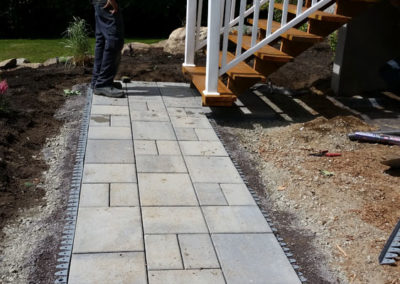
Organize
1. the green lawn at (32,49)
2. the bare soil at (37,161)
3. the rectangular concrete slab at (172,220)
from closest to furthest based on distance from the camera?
the bare soil at (37,161) → the rectangular concrete slab at (172,220) → the green lawn at (32,49)

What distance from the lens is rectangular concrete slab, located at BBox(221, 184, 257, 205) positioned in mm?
3922

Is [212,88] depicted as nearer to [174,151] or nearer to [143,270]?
[174,151]

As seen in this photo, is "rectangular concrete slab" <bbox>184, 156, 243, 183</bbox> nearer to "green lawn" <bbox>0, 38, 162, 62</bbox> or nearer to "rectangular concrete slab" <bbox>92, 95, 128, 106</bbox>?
"rectangular concrete slab" <bbox>92, 95, 128, 106</bbox>

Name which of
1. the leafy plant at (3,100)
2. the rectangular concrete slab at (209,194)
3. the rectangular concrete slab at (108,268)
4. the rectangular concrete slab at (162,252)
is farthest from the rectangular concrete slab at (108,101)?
the rectangular concrete slab at (108,268)

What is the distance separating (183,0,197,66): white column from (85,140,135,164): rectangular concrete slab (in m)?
2.47

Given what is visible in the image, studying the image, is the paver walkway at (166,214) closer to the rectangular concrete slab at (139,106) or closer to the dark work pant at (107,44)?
the rectangular concrete slab at (139,106)

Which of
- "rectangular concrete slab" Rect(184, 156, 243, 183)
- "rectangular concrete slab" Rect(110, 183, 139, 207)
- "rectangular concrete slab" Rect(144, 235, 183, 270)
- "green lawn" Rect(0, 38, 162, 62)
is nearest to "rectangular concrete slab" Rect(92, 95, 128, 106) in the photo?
"rectangular concrete slab" Rect(184, 156, 243, 183)

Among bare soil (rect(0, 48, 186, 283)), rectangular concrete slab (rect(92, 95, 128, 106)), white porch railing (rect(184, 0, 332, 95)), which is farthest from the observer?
rectangular concrete slab (rect(92, 95, 128, 106))

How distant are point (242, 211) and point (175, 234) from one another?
0.62 m

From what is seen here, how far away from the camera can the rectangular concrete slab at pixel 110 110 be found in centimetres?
576

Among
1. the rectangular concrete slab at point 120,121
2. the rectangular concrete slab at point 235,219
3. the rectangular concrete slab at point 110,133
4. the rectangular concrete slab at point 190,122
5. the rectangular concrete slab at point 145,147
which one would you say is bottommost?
the rectangular concrete slab at point 235,219

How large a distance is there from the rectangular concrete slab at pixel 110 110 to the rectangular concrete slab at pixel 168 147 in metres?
0.99

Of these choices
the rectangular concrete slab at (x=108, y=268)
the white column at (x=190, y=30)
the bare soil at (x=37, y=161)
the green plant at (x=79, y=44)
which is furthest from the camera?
the green plant at (x=79, y=44)

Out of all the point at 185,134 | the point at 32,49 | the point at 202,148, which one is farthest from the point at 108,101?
the point at 32,49
